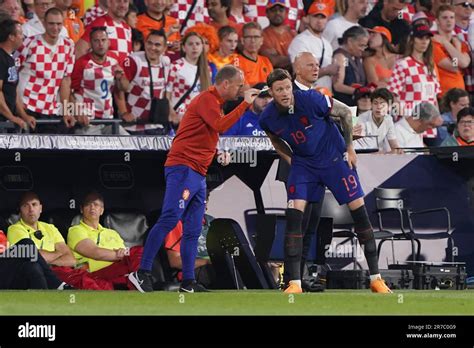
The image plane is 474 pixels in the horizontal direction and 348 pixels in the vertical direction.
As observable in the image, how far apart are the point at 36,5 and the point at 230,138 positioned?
122 inches

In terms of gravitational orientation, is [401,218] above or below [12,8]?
below

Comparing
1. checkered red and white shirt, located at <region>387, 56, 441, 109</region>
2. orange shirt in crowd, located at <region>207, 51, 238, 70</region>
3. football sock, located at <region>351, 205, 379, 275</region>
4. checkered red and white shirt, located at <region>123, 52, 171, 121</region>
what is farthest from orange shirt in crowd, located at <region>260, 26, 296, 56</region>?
football sock, located at <region>351, 205, 379, 275</region>

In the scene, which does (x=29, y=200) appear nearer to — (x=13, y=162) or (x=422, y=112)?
(x=13, y=162)

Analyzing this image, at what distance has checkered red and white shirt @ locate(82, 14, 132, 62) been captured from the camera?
1575cm

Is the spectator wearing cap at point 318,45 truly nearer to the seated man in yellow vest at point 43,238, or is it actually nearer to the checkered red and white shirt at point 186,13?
the checkered red and white shirt at point 186,13

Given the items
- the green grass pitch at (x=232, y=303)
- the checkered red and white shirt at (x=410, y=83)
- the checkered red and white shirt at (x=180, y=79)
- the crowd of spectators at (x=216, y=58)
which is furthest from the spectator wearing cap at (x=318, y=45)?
the green grass pitch at (x=232, y=303)

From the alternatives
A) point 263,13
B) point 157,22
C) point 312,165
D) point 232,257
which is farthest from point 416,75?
point 312,165

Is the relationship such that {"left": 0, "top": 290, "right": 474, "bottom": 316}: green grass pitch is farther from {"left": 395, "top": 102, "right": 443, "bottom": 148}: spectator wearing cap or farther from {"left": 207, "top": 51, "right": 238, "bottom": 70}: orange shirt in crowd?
{"left": 207, "top": 51, "right": 238, "bottom": 70}: orange shirt in crowd

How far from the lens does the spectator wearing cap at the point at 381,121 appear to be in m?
16.1

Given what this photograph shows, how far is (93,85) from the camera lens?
50.3 ft

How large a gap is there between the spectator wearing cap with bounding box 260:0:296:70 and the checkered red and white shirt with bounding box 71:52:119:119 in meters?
2.58

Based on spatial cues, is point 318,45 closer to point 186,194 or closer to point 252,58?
point 252,58

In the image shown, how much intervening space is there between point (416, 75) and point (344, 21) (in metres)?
1.17

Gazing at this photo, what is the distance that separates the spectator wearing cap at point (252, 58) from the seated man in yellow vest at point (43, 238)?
3.70 meters
